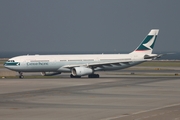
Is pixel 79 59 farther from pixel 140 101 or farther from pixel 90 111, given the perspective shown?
pixel 90 111

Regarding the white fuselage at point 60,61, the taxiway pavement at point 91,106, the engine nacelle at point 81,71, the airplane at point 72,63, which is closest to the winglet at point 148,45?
the airplane at point 72,63

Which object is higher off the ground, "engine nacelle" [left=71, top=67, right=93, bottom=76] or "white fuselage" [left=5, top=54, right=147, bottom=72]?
"white fuselage" [left=5, top=54, right=147, bottom=72]

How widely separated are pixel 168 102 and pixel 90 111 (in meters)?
7.63

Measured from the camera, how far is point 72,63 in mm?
67875

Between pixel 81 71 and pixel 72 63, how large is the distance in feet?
9.87

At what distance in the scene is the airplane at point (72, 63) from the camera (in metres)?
65.4

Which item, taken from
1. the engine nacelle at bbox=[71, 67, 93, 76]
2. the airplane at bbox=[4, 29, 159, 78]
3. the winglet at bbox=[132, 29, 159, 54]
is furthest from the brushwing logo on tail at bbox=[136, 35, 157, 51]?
the engine nacelle at bbox=[71, 67, 93, 76]

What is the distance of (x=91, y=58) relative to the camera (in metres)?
69.2

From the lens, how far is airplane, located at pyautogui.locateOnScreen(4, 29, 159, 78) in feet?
215

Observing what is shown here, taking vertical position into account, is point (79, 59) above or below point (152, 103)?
above

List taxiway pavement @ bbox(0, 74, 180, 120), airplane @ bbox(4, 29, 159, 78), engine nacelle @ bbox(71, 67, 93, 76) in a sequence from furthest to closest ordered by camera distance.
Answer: airplane @ bbox(4, 29, 159, 78)
engine nacelle @ bbox(71, 67, 93, 76)
taxiway pavement @ bbox(0, 74, 180, 120)

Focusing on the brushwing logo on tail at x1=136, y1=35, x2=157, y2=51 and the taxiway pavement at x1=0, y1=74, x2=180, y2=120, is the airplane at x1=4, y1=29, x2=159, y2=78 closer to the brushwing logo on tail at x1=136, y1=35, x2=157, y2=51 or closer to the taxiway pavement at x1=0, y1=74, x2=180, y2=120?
the brushwing logo on tail at x1=136, y1=35, x2=157, y2=51

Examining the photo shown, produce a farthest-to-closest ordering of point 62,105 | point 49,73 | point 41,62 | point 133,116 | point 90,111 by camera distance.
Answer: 1. point 49,73
2. point 41,62
3. point 62,105
4. point 90,111
5. point 133,116

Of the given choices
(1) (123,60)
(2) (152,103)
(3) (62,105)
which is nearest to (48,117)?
(3) (62,105)
